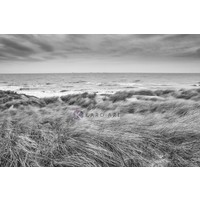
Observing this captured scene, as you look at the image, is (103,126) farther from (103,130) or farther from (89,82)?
(89,82)

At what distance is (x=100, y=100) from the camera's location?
2.01 metres

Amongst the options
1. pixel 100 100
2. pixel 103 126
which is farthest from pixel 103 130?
pixel 100 100

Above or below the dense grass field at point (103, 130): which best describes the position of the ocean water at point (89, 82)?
above

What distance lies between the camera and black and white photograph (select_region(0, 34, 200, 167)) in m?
1.71

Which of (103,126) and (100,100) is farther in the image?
(100,100)

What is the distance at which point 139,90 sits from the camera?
2113 mm

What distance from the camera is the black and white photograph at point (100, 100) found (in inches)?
67.4

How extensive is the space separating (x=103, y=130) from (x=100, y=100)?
0.42m

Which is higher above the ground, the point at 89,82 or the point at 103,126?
the point at 89,82

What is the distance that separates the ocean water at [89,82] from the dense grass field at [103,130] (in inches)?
3.6
